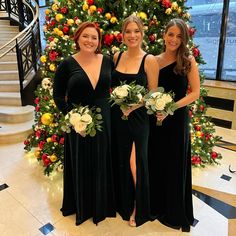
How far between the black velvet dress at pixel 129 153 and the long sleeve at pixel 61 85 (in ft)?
1.20

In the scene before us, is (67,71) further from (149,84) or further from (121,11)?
(121,11)

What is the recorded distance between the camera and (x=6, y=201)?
8.66ft

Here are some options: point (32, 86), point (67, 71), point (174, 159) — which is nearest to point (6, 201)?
point (67, 71)

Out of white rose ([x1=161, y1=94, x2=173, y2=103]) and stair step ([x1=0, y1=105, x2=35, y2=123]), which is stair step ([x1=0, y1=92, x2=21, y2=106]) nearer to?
stair step ([x1=0, y1=105, x2=35, y2=123])

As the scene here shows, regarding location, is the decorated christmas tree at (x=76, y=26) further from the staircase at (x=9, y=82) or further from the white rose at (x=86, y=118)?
the staircase at (x=9, y=82)

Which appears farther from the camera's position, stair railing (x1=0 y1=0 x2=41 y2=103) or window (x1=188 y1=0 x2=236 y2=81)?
window (x1=188 y1=0 x2=236 y2=81)

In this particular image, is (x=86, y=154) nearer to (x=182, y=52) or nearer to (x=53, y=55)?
(x=182, y=52)

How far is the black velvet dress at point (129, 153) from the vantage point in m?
1.90

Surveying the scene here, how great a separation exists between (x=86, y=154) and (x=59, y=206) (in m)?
0.85

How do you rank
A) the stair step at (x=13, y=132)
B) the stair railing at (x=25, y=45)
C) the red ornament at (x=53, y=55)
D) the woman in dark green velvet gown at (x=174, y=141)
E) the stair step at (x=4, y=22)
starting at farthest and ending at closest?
the stair step at (x=4, y=22)
the stair railing at (x=25, y=45)
the stair step at (x=13, y=132)
the red ornament at (x=53, y=55)
the woman in dark green velvet gown at (x=174, y=141)

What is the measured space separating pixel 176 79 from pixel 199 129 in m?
1.72

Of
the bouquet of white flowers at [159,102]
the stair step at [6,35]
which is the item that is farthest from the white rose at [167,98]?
the stair step at [6,35]

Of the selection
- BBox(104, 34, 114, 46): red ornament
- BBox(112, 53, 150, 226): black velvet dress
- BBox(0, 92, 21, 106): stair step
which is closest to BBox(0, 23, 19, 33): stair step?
BBox(0, 92, 21, 106): stair step

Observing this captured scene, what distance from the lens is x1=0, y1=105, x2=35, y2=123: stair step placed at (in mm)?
4402
